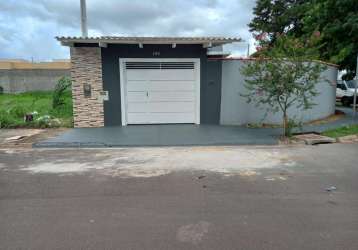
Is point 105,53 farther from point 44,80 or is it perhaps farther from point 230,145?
point 44,80

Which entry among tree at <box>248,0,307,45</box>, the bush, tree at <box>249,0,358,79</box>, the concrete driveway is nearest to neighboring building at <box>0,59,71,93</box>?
the bush

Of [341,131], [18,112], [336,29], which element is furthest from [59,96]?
[336,29]

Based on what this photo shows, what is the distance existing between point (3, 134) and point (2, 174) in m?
4.84

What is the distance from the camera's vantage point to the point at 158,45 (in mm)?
11070

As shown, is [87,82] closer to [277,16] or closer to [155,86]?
[155,86]

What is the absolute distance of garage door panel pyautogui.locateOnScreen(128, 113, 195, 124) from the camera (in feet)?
38.0

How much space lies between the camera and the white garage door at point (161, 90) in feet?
37.0

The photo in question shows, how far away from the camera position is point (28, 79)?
93.2ft

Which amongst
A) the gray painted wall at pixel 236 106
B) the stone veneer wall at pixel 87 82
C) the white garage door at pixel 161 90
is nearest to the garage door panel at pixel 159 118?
the white garage door at pixel 161 90

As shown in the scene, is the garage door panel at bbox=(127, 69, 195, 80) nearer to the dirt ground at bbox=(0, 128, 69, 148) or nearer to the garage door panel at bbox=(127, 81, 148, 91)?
the garage door panel at bbox=(127, 81, 148, 91)

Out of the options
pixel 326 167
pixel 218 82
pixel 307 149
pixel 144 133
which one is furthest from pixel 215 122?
pixel 326 167

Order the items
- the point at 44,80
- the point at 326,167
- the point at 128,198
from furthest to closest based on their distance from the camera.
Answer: the point at 44,80
the point at 326,167
the point at 128,198

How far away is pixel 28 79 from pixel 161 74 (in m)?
22.0

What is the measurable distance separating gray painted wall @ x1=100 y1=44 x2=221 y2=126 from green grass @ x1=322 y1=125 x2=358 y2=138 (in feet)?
12.8
